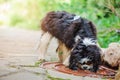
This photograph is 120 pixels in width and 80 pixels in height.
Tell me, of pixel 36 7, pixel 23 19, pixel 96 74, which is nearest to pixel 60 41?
pixel 96 74

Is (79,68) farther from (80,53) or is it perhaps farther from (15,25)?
(15,25)

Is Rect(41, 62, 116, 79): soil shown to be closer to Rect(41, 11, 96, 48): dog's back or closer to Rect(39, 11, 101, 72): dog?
Rect(39, 11, 101, 72): dog

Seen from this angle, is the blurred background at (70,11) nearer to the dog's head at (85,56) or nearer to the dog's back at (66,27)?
the dog's back at (66,27)

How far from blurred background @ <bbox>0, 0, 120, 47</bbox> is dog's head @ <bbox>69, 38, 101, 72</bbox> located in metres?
2.60

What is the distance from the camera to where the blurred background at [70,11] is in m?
8.56

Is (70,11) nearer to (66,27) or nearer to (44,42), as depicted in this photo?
(44,42)

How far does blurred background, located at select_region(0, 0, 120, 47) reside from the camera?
28.1 ft

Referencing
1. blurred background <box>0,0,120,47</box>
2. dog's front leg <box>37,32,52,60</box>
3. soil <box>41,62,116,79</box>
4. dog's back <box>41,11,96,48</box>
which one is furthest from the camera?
blurred background <box>0,0,120,47</box>

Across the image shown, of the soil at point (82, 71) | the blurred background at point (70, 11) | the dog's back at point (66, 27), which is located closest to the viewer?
the soil at point (82, 71)

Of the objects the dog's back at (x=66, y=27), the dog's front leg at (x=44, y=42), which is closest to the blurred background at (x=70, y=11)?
the dog's back at (x=66, y=27)

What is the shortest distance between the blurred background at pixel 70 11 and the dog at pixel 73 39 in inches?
88.5

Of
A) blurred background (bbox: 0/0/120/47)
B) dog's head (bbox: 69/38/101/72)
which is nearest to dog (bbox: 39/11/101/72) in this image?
dog's head (bbox: 69/38/101/72)

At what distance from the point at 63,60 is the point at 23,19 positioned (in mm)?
14246

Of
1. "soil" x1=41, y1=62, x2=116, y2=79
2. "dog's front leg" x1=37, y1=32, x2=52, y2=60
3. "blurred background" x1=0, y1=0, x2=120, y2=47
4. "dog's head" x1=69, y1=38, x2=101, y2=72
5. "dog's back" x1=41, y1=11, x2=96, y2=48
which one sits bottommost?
"soil" x1=41, y1=62, x2=116, y2=79
